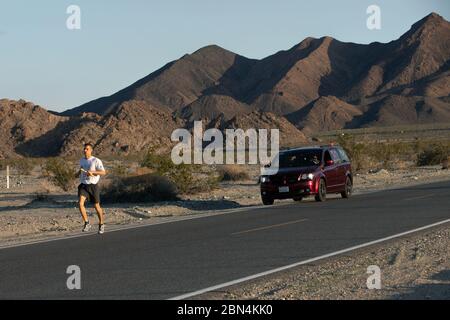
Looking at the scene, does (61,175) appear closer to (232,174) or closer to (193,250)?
(232,174)

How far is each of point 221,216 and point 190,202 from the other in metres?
7.62

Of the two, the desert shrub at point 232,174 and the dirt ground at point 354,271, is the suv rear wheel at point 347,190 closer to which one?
the dirt ground at point 354,271

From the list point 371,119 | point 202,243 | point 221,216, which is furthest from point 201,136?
point 202,243

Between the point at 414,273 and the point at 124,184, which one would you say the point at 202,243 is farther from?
the point at 124,184

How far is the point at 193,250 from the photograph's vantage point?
14.7 meters

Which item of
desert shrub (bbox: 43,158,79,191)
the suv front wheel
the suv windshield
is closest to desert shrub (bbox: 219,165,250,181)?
desert shrub (bbox: 43,158,79,191)

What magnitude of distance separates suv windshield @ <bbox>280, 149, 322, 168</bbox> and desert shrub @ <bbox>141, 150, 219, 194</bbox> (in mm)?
7739

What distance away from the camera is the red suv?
25453 mm

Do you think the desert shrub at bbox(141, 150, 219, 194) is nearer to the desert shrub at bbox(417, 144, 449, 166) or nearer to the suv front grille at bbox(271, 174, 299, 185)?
the suv front grille at bbox(271, 174, 299, 185)

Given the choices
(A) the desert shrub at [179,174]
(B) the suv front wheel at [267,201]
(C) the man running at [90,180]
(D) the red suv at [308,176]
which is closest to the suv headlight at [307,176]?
(D) the red suv at [308,176]

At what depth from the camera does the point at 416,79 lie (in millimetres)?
188500

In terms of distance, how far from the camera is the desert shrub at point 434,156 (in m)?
57.7

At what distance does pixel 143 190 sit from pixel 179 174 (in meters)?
3.27

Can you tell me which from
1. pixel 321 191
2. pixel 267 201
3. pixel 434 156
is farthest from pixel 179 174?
pixel 434 156
